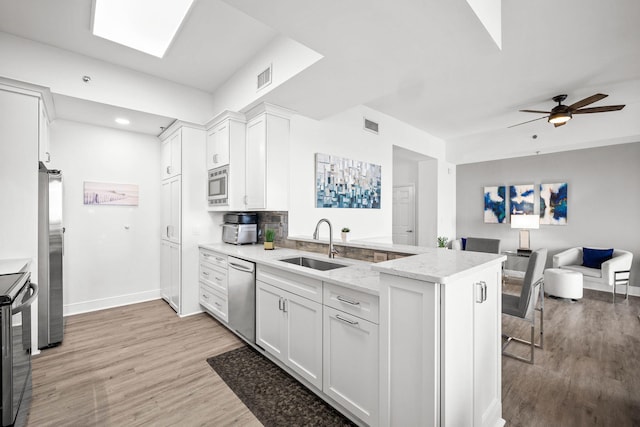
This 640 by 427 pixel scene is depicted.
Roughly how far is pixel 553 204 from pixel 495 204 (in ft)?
3.25

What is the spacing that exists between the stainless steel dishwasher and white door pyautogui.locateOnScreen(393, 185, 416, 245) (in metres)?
4.79

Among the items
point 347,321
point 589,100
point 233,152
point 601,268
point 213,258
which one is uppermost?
point 589,100

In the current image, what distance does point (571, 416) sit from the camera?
72.6 inches

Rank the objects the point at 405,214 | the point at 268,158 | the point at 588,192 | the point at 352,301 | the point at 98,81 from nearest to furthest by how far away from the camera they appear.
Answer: the point at 352,301 < the point at 98,81 < the point at 268,158 < the point at 588,192 < the point at 405,214

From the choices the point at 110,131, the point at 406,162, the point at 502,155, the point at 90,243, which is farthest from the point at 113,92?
the point at 502,155

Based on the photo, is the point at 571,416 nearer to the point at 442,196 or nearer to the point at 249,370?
the point at 249,370

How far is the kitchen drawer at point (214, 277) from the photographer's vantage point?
3100 millimetres

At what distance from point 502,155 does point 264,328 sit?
5.38 m

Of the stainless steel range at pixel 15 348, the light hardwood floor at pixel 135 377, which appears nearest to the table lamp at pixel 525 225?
the light hardwood floor at pixel 135 377

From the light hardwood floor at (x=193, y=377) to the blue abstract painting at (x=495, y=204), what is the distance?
3.00 metres

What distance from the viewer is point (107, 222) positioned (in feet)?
12.7

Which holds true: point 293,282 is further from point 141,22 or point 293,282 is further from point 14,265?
point 141,22

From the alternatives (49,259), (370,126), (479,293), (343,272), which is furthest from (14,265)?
(370,126)

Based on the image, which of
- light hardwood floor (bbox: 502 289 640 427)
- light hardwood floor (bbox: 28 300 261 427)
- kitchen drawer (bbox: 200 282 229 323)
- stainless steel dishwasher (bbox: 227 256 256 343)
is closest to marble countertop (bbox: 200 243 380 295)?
stainless steel dishwasher (bbox: 227 256 256 343)
